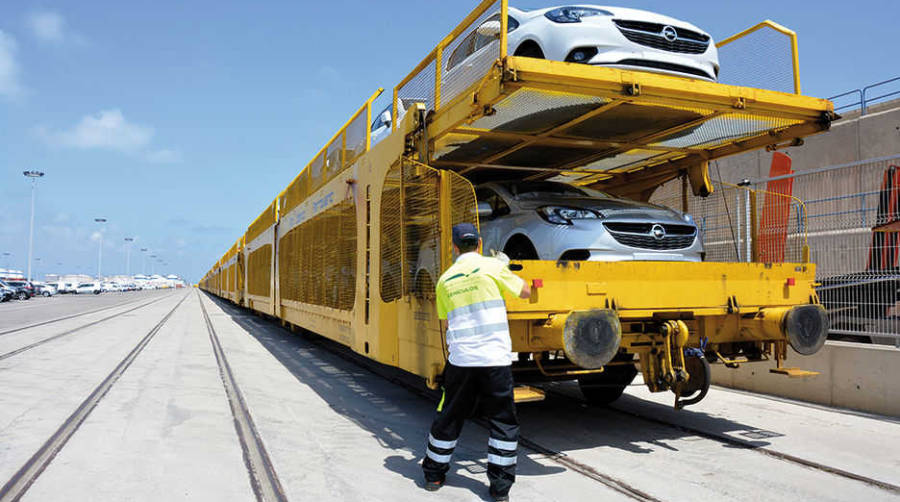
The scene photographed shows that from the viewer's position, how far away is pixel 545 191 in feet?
21.0

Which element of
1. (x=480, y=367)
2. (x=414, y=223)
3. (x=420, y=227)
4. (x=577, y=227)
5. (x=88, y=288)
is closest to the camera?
(x=480, y=367)

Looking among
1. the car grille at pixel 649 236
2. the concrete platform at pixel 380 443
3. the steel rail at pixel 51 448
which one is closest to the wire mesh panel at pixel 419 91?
the car grille at pixel 649 236

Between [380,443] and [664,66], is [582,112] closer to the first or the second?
[664,66]

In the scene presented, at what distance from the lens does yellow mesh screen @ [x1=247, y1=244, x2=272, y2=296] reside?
16.2 m

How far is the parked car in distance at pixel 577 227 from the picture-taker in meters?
5.39

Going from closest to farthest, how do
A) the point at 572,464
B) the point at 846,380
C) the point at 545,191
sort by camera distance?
the point at 572,464, the point at 545,191, the point at 846,380

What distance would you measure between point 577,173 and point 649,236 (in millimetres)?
2339

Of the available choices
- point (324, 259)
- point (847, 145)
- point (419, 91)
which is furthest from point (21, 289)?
point (847, 145)

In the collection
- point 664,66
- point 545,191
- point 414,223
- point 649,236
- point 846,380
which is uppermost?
point 664,66

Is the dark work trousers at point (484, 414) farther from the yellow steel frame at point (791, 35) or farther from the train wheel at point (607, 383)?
the yellow steel frame at point (791, 35)

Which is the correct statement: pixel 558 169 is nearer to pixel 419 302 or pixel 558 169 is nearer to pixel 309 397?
pixel 419 302

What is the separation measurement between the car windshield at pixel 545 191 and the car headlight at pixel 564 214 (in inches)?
16.9

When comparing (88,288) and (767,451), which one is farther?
(88,288)

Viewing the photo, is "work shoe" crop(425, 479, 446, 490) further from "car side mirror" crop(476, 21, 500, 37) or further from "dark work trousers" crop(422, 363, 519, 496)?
"car side mirror" crop(476, 21, 500, 37)
